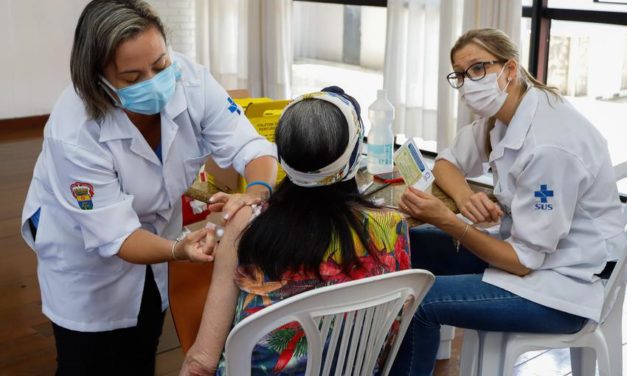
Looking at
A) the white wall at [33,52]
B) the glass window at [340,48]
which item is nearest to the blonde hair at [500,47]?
the glass window at [340,48]

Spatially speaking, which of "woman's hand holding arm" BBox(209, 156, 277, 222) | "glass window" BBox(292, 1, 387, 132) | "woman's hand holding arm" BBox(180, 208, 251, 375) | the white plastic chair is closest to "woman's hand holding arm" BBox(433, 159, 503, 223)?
the white plastic chair

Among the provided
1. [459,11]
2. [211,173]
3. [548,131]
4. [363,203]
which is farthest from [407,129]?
[363,203]

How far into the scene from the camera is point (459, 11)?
4.93 meters

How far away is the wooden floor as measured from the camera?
278cm

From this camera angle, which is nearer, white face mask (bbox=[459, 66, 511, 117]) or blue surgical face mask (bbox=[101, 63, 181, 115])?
blue surgical face mask (bbox=[101, 63, 181, 115])

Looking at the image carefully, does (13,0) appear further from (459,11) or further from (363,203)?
(363,203)

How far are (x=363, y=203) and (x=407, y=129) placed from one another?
3806 millimetres

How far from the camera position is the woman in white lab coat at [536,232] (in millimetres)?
1896

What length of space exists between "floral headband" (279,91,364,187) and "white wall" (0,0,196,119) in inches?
219

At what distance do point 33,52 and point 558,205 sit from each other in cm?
574

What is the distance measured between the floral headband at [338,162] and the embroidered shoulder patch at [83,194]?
538mm

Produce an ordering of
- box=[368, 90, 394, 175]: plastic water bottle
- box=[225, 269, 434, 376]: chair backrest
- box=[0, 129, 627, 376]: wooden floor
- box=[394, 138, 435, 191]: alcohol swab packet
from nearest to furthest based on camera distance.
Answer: box=[225, 269, 434, 376]: chair backrest < box=[394, 138, 435, 191]: alcohol swab packet < box=[368, 90, 394, 175]: plastic water bottle < box=[0, 129, 627, 376]: wooden floor

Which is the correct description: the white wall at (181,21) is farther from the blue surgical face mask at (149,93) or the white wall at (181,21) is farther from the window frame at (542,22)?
the blue surgical face mask at (149,93)

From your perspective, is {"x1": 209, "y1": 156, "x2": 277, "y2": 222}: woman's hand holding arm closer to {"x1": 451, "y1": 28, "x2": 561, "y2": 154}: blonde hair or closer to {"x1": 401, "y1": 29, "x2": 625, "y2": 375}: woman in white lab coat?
{"x1": 401, "y1": 29, "x2": 625, "y2": 375}: woman in white lab coat
